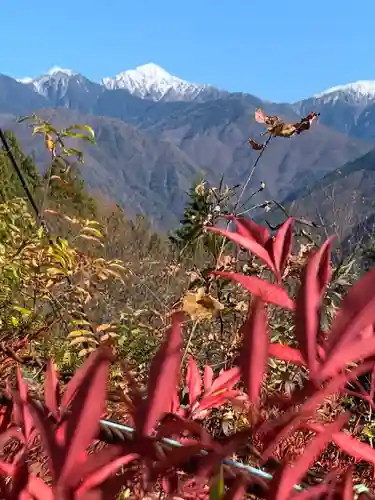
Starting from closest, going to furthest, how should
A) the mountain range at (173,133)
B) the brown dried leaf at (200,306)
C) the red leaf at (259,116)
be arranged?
the brown dried leaf at (200,306), the red leaf at (259,116), the mountain range at (173,133)

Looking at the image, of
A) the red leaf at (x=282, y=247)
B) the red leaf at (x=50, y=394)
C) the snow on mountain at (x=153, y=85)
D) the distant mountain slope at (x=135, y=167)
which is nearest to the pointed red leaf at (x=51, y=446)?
the red leaf at (x=50, y=394)

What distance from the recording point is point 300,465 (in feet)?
0.83

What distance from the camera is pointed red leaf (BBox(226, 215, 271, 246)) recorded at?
0.43 m

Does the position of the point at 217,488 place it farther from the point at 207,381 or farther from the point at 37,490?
the point at 207,381

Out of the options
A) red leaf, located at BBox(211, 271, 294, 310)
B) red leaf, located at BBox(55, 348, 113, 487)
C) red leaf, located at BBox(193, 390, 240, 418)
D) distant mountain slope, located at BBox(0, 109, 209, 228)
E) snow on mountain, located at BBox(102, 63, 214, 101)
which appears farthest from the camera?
snow on mountain, located at BBox(102, 63, 214, 101)

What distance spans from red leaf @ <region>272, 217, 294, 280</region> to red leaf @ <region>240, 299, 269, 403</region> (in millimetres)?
163

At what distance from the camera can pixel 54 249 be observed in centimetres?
168

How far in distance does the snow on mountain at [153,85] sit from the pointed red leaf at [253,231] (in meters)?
165

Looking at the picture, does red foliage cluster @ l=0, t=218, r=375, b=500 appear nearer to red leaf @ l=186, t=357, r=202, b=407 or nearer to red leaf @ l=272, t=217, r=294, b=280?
red leaf @ l=272, t=217, r=294, b=280

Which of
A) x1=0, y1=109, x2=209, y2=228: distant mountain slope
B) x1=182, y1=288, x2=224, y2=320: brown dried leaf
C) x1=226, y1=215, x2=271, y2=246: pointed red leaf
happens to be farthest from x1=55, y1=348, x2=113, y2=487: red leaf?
x1=0, y1=109, x2=209, y2=228: distant mountain slope

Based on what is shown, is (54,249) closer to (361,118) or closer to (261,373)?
(261,373)

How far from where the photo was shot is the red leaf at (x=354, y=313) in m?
0.24

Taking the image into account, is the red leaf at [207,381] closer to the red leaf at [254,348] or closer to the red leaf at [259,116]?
the red leaf at [254,348]

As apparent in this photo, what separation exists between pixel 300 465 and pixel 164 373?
75 mm
